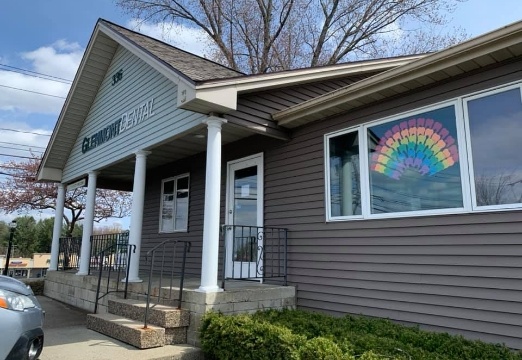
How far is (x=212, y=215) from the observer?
5.12m

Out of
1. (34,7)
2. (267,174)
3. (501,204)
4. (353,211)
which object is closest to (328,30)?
(34,7)

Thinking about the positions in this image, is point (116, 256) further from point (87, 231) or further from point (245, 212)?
point (245, 212)

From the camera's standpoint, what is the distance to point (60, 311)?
773cm

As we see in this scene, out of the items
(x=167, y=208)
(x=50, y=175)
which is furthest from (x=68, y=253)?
(x=167, y=208)

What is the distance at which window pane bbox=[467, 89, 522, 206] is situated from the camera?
152 inches

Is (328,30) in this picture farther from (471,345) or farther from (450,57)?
(471,345)

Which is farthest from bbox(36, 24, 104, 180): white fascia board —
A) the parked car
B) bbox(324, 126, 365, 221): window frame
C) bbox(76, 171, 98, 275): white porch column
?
the parked car

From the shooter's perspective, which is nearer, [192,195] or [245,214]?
[245,214]

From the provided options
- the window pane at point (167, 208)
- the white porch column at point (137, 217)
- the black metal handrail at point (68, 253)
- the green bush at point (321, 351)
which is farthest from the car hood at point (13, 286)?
the black metal handrail at point (68, 253)

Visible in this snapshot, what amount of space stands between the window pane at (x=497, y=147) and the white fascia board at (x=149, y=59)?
341cm

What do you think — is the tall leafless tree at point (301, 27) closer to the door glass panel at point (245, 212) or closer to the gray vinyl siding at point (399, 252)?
the door glass panel at point (245, 212)

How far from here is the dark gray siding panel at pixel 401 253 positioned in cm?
384

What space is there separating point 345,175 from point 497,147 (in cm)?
200

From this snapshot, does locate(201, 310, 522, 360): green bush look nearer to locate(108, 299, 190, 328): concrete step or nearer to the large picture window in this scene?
locate(108, 299, 190, 328): concrete step
